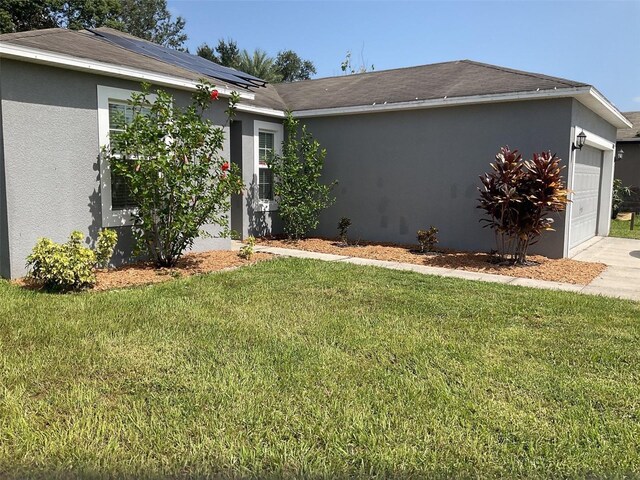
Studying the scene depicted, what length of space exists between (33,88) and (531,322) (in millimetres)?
6900

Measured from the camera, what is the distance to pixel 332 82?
540 inches

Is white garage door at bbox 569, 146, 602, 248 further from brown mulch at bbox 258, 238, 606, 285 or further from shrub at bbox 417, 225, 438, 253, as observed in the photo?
shrub at bbox 417, 225, 438, 253

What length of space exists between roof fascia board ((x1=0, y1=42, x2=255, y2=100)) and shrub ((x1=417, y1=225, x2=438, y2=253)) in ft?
16.1

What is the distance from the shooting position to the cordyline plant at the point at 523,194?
7828 mm

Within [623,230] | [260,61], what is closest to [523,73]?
[623,230]

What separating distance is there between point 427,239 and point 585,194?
4444 mm

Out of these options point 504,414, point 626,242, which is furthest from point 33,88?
point 626,242

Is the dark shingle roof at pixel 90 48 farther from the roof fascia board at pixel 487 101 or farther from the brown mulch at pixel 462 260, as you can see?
the brown mulch at pixel 462 260

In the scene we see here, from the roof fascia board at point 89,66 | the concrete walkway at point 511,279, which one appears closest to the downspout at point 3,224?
the roof fascia board at point 89,66

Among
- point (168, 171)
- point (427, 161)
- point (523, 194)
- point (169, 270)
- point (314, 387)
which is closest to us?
point (314, 387)

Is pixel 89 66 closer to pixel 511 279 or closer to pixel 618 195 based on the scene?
pixel 511 279

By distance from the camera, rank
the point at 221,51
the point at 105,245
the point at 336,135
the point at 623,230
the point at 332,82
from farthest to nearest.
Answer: the point at 221,51
the point at 623,230
the point at 332,82
the point at 336,135
the point at 105,245

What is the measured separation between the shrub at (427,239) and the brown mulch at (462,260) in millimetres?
200

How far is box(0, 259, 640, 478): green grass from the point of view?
266 cm
